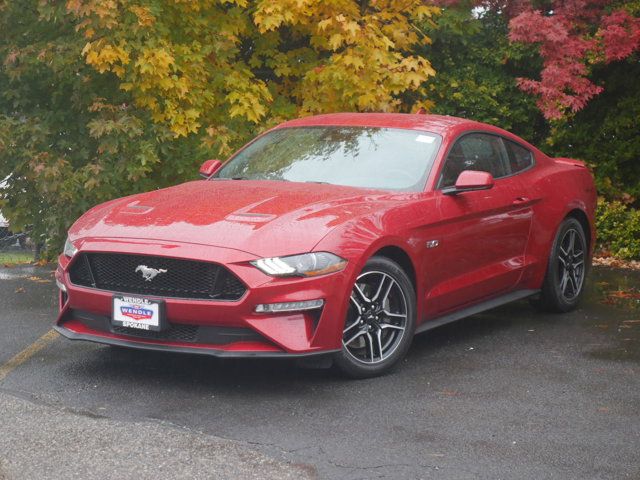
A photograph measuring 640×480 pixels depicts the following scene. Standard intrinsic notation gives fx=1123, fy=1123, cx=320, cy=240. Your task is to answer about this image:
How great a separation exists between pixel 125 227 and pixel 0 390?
1.10 meters

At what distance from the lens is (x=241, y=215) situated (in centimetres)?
618

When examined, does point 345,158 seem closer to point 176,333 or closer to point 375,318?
point 375,318

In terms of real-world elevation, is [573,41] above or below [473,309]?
above

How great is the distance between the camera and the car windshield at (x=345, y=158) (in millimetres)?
7035

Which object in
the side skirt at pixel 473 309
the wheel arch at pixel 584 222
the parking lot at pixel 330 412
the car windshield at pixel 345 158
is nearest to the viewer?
the parking lot at pixel 330 412

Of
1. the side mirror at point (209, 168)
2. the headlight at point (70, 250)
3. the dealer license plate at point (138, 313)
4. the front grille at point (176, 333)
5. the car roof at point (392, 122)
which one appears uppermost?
the car roof at point (392, 122)

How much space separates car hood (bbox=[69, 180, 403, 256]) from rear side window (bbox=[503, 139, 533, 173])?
1.70 metres

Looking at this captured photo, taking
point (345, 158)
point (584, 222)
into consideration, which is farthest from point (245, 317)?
point (584, 222)

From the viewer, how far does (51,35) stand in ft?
39.2

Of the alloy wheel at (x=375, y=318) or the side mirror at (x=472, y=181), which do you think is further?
the side mirror at (x=472, y=181)

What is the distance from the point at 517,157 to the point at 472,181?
142 cm

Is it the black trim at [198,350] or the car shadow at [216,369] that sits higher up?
the black trim at [198,350]

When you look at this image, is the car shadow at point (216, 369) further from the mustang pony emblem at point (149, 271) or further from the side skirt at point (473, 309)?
the mustang pony emblem at point (149, 271)

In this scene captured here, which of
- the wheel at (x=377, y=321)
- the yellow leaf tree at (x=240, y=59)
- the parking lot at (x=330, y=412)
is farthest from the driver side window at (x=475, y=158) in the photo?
the yellow leaf tree at (x=240, y=59)
